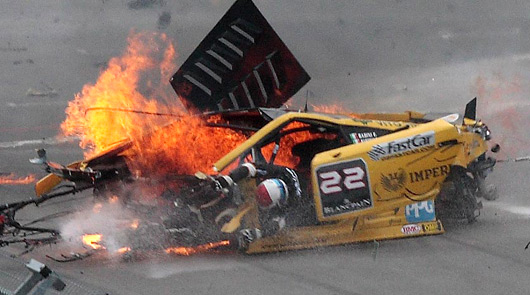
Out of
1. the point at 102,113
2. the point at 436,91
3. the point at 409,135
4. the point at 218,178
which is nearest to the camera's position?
the point at 218,178

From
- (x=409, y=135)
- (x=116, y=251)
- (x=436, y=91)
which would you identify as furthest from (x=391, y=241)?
(x=436, y=91)

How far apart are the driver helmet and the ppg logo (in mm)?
1272

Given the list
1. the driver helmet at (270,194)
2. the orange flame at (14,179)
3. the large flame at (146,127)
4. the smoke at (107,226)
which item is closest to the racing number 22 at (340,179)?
the driver helmet at (270,194)

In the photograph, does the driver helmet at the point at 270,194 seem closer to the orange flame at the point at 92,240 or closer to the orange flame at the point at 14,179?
the orange flame at the point at 92,240

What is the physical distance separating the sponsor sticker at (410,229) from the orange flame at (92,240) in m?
2.89

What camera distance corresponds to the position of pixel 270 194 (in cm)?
631

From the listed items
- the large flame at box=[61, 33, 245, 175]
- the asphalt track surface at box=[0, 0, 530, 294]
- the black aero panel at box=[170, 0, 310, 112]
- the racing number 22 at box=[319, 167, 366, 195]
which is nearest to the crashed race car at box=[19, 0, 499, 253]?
the racing number 22 at box=[319, 167, 366, 195]

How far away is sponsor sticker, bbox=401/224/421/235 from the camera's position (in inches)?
264

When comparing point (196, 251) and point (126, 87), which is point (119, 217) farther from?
point (126, 87)

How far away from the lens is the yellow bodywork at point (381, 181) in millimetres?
6500

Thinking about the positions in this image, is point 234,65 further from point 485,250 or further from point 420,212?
point 485,250

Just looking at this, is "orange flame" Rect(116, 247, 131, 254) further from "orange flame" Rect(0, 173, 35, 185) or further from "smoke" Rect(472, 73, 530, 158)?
"smoke" Rect(472, 73, 530, 158)

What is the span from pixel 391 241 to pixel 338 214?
2.21ft

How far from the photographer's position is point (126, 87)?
9.21 metres
